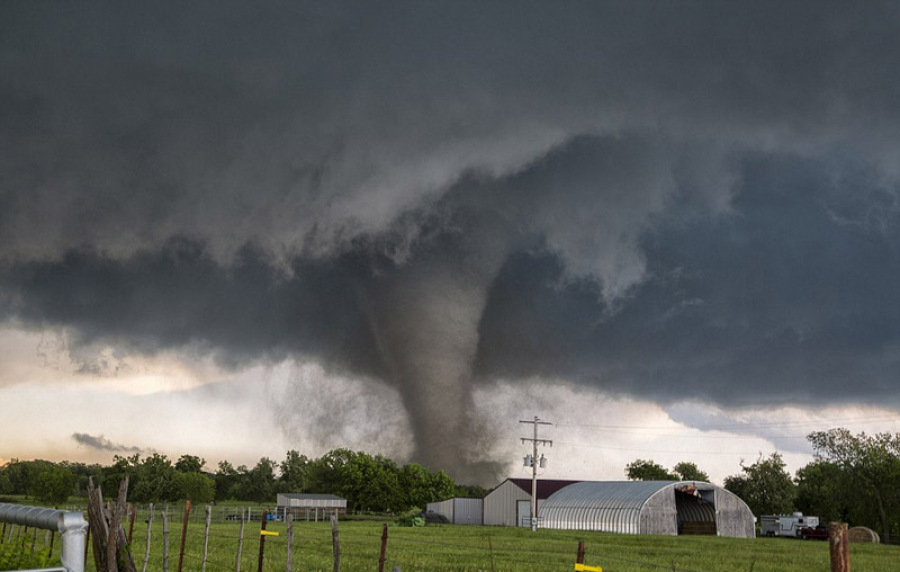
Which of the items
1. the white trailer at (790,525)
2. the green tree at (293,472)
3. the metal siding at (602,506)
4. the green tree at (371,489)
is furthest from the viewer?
the green tree at (293,472)

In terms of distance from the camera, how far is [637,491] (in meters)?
84.8

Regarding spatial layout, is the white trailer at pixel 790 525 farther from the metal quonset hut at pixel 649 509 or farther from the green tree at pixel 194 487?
the green tree at pixel 194 487

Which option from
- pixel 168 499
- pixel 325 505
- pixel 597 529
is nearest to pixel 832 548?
pixel 597 529

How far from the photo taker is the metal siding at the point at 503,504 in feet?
324

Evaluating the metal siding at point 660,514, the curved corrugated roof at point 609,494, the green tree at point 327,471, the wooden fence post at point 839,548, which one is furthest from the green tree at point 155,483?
the wooden fence post at point 839,548

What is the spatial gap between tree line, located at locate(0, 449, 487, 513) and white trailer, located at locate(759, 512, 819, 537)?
53383 millimetres

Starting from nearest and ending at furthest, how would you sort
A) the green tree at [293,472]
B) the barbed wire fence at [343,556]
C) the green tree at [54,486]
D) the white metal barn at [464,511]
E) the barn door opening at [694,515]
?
the barbed wire fence at [343,556] → the barn door opening at [694,515] → the white metal barn at [464,511] → the green tree at [54,486] → the green tree at [293,472]

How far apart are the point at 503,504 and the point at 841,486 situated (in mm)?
49392

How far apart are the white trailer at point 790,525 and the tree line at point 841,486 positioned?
34.8ft

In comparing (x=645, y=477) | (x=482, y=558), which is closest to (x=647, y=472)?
(x=645, y=477)

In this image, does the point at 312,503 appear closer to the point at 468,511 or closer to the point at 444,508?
the point at 444,508

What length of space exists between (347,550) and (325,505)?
259 feet

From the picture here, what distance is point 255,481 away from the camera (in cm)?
18600

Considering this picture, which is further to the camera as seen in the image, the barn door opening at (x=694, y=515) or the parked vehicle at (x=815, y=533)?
the barn door opening at (x=694, y=515)
